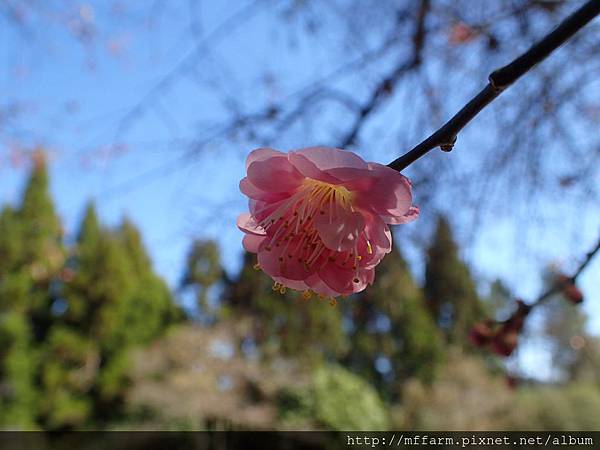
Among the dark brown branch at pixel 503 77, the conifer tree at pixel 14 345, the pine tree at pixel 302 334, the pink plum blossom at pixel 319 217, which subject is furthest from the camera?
the conifer tree at pixel 14 345

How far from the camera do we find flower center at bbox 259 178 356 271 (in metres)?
0.50

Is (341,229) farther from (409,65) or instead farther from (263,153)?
(409,65)

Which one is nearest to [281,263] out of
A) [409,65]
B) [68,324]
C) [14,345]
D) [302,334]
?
[409,65]

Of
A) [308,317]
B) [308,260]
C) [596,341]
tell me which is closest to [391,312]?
[596,341]

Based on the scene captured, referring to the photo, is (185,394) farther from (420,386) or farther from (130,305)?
(130,305)

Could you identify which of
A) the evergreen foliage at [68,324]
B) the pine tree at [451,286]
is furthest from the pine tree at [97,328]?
the pine tree at [451,286]

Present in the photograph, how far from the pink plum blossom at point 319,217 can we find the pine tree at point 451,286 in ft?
4.03

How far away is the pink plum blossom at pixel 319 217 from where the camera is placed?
1.43 ft

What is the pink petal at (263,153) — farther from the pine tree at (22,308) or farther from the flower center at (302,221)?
the pine tree at (22,308)

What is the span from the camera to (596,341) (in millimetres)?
1954

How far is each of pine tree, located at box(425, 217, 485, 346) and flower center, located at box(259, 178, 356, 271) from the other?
123 cm

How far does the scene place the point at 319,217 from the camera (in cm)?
49

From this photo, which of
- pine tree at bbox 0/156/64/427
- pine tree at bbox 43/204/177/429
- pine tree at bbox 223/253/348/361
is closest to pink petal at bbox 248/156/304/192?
pine tree at bbox 223/253/348/361

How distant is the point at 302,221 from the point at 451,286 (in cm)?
147
